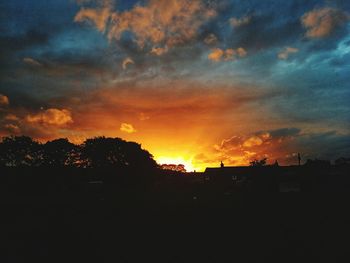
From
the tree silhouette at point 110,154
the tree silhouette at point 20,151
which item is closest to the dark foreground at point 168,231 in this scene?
the tree silhouette at point 20,151

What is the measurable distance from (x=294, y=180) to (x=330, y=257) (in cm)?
3105

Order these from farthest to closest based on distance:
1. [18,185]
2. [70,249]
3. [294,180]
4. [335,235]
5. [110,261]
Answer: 1. [294,180]
2. [18,185]
3. [335,235]
4. [70,249]
5. [110,261]

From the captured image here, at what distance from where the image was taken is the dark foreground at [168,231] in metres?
11.6

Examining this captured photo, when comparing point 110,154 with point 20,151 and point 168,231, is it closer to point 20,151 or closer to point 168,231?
point 20,151

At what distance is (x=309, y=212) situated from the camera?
17500 mm

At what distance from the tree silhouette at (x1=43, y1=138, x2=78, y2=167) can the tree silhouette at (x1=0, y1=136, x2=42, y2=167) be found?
1.72 meters

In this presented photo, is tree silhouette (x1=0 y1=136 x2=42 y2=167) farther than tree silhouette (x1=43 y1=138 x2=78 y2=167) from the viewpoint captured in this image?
No

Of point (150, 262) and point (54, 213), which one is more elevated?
point (54, 213)

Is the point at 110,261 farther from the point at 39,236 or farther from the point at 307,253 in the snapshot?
the point at 307,253

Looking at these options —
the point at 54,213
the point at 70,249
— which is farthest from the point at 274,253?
the point at 54,213

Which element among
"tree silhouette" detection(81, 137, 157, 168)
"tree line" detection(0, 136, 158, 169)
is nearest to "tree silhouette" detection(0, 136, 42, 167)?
"tree line" detection(0, 136, 158, 169)

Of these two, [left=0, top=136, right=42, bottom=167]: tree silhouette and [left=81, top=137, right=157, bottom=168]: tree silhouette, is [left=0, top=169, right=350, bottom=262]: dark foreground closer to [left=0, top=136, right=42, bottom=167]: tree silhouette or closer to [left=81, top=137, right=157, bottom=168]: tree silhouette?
[left=0, top=136, right=42, bottom=167]: tree silhouette

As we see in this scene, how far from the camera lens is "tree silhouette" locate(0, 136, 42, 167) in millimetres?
58062

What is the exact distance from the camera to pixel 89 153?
69125mm
